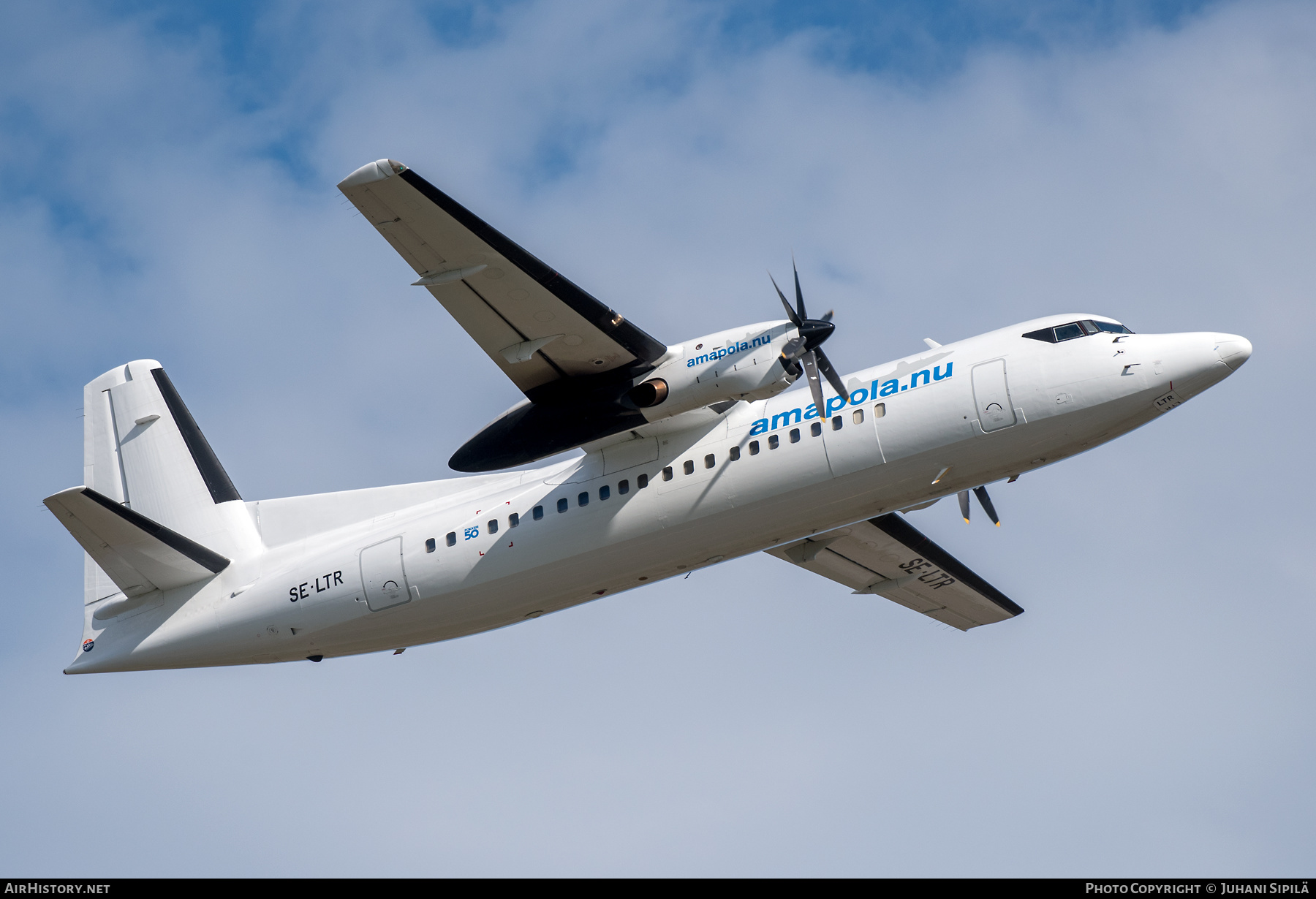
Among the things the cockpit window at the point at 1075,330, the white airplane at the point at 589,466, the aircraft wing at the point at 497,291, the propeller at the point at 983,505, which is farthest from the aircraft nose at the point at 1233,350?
the aircraft wing at the point at 497,291

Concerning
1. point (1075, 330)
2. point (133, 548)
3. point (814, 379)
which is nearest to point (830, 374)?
point (814, 379)

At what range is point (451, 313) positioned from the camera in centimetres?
1655

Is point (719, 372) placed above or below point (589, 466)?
above

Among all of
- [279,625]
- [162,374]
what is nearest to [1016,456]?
[279,625]

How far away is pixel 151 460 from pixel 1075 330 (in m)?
15.5

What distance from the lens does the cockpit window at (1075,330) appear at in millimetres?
16422

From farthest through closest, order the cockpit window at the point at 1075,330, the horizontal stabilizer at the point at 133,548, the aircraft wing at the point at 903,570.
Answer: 1. the aircraft wing at the point at 903,570
2. the horizontal stabilizer at the point at 133,548
3. the cockpit window at the point at 1075,330

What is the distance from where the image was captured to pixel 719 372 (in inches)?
636

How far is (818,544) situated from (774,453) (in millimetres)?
3577

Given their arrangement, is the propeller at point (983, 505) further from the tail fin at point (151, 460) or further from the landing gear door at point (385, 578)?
the tail fin at point (151, 460)

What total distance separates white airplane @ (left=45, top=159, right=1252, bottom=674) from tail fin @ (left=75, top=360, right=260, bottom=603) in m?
0.67

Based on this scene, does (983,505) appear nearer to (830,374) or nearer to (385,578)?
(830,374)

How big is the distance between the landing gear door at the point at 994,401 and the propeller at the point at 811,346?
1857 mm
